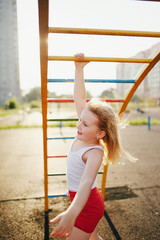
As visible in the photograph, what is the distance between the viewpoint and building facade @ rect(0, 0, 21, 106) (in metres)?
67.8

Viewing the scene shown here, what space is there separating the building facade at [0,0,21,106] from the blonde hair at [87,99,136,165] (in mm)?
70626

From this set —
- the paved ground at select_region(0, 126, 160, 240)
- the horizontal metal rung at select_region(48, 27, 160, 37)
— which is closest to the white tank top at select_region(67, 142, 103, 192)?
the horizontal metal rung at select_region(48, 27, 160, 37)

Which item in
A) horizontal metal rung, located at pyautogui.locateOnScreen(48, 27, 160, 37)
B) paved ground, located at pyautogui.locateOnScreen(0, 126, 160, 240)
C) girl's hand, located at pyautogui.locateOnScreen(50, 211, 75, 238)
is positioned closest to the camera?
girl's hand, located at pyautogui.locateOnScreen(50, 211, 75, 238)

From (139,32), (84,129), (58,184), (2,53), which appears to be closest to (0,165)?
(58,184)

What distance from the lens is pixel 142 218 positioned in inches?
106

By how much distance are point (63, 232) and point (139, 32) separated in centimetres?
140

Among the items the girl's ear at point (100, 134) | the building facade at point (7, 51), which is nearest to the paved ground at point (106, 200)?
the girl's ear at point (100, 134)

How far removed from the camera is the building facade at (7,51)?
2670 inches

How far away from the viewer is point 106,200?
3162 mm

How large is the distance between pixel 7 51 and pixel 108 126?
76164mm

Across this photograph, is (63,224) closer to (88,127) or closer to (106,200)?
(88,127)

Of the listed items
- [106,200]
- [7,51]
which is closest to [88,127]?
[106,200]

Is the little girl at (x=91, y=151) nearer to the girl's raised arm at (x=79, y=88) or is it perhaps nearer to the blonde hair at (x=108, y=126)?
the blonde hair at (x=108, y=126)

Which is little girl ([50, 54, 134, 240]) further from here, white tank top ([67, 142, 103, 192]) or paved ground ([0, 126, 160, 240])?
paved ground ([0, 126, 160, 240])
